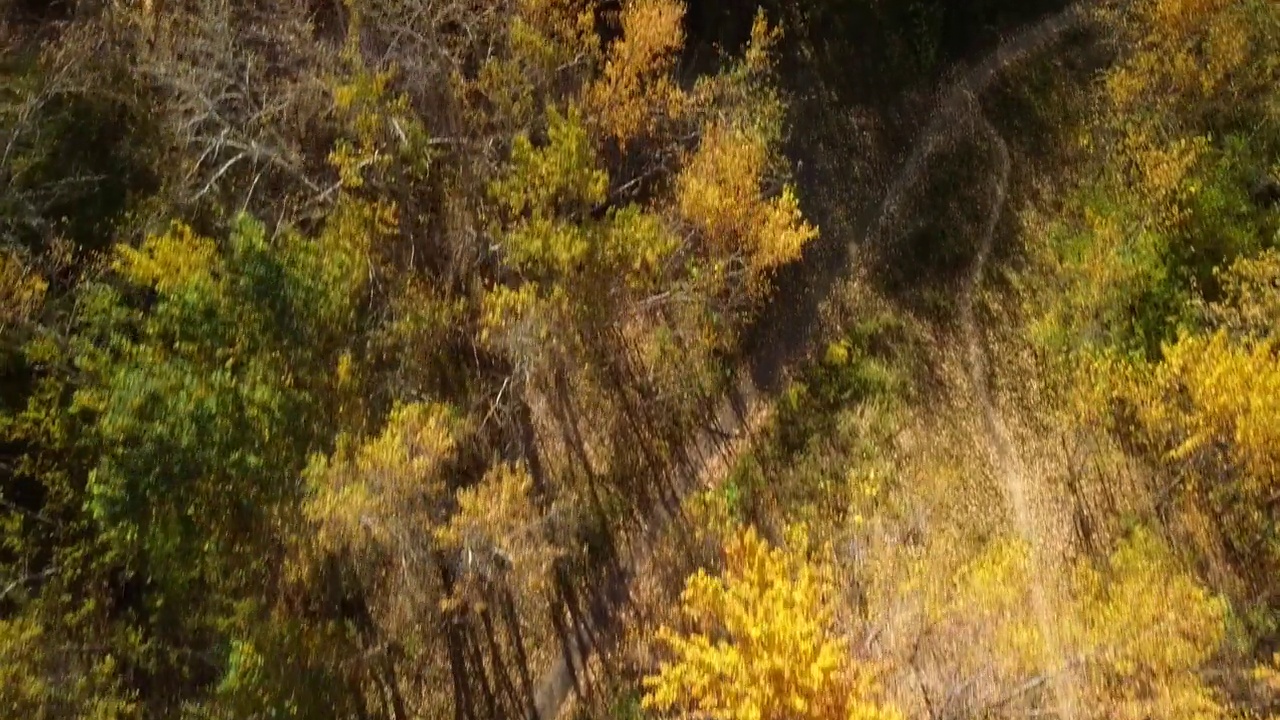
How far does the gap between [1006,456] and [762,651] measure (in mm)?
3824

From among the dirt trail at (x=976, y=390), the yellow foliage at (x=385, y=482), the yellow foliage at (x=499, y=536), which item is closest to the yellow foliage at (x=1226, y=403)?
the dirt trail at (x=976, y=390)

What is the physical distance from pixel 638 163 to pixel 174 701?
7.56 metres

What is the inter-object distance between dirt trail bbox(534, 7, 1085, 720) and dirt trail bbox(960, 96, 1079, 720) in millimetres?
11

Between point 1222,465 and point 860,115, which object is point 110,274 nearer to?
point 860,115

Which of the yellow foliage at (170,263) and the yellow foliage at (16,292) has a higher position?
the yellow foliage at (170,263)

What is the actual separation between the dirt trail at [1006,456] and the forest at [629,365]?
0.13 feet

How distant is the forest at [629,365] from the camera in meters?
8.12

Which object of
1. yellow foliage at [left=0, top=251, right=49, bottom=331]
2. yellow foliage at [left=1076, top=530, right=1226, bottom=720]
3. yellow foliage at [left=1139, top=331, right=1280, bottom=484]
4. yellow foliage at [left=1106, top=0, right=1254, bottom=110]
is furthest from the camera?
yellow foliage at [left=1106, top=0, right=1254, bottom=110]

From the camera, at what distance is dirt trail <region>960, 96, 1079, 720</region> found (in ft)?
28.0

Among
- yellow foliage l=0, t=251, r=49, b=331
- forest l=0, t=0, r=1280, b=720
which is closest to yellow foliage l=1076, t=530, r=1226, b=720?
forest l=0, t=0, r=1280, b=720

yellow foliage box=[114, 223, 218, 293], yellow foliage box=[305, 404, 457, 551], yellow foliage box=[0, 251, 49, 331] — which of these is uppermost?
yellow foliage box=[114, 223, 218, 293]

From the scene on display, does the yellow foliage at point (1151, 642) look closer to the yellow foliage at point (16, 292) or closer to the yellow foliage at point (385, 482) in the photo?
the yellow foliage at point (385, 482)

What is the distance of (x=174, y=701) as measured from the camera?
8.34 m

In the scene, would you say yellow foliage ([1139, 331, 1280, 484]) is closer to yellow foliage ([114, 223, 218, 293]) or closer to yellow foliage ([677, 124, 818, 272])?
yellow foliage ([677, 124, 818, 272])
